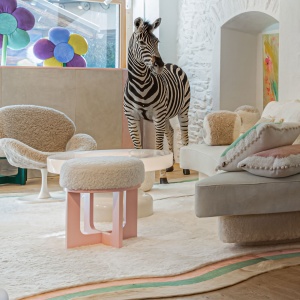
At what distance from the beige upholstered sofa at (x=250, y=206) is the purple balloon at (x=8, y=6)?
169 inches

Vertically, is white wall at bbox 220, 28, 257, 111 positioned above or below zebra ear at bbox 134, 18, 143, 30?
below

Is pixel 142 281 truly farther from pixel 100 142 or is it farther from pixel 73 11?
pixel 73 11

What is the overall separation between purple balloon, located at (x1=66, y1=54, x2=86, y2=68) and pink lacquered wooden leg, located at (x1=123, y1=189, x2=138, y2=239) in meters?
3.94

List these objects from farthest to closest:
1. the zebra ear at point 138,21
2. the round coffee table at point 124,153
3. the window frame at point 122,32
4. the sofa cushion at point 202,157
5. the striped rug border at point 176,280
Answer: the window frame at point 122,32
the zebra ear at point 138,21
the sofa cushion at point 202,157
the round coffee table at point 124,153
the striped rug border at point 176,280

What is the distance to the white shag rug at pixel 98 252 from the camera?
126 inches

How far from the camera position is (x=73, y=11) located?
799cm

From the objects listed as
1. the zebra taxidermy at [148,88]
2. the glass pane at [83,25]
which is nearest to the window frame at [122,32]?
the glass pane at [83,25]

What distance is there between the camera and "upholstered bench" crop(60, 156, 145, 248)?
145 inches

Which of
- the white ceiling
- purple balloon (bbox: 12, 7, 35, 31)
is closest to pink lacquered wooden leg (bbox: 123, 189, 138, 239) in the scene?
the white ceiling

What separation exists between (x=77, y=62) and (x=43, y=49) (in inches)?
18.7

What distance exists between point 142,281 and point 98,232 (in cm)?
84

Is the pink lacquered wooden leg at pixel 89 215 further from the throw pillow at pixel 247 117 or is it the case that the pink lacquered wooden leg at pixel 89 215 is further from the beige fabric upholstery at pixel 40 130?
the throw pillow at pixel 247 117

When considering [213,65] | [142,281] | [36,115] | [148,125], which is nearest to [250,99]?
[213,65]

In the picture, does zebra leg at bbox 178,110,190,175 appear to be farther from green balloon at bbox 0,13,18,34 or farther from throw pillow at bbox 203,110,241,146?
green balloon at bbox 0,13,18,34
